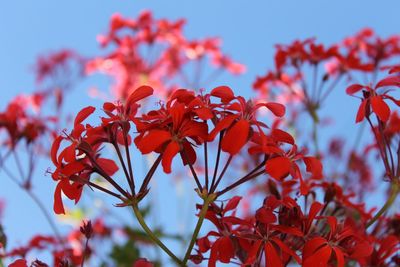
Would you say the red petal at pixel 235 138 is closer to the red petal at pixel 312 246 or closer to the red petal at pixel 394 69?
the red petal at pixel 312 246

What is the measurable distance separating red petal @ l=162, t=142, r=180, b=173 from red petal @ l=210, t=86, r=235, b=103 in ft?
0.50

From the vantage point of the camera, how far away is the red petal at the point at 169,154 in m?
1.18

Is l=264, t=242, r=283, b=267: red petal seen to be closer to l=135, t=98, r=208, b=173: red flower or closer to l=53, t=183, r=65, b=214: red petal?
l=135, t=98, r=208, b=173: red flower

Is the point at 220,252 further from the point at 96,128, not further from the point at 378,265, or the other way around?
the point at 378,265

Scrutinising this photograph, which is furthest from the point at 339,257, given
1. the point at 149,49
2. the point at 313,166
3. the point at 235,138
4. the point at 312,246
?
the point at 149,49

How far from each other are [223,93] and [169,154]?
19cm

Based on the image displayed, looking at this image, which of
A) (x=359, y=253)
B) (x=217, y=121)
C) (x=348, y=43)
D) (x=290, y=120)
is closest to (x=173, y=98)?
(x=217, y=121)

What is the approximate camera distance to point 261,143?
1223 millimetres

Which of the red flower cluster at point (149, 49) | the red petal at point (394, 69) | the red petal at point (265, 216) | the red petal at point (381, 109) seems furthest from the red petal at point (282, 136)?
the red flower cluster at point (149, 49)

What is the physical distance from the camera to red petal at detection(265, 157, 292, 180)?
119cm

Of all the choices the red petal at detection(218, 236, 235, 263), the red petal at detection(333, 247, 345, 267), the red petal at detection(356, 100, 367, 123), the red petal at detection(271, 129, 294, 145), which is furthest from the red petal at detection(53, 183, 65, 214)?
the red petal at detection(356, 100, 367, 123)

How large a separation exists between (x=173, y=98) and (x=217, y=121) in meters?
0.11

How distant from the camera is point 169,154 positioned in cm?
119

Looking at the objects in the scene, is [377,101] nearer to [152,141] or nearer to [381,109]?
[381,109]
